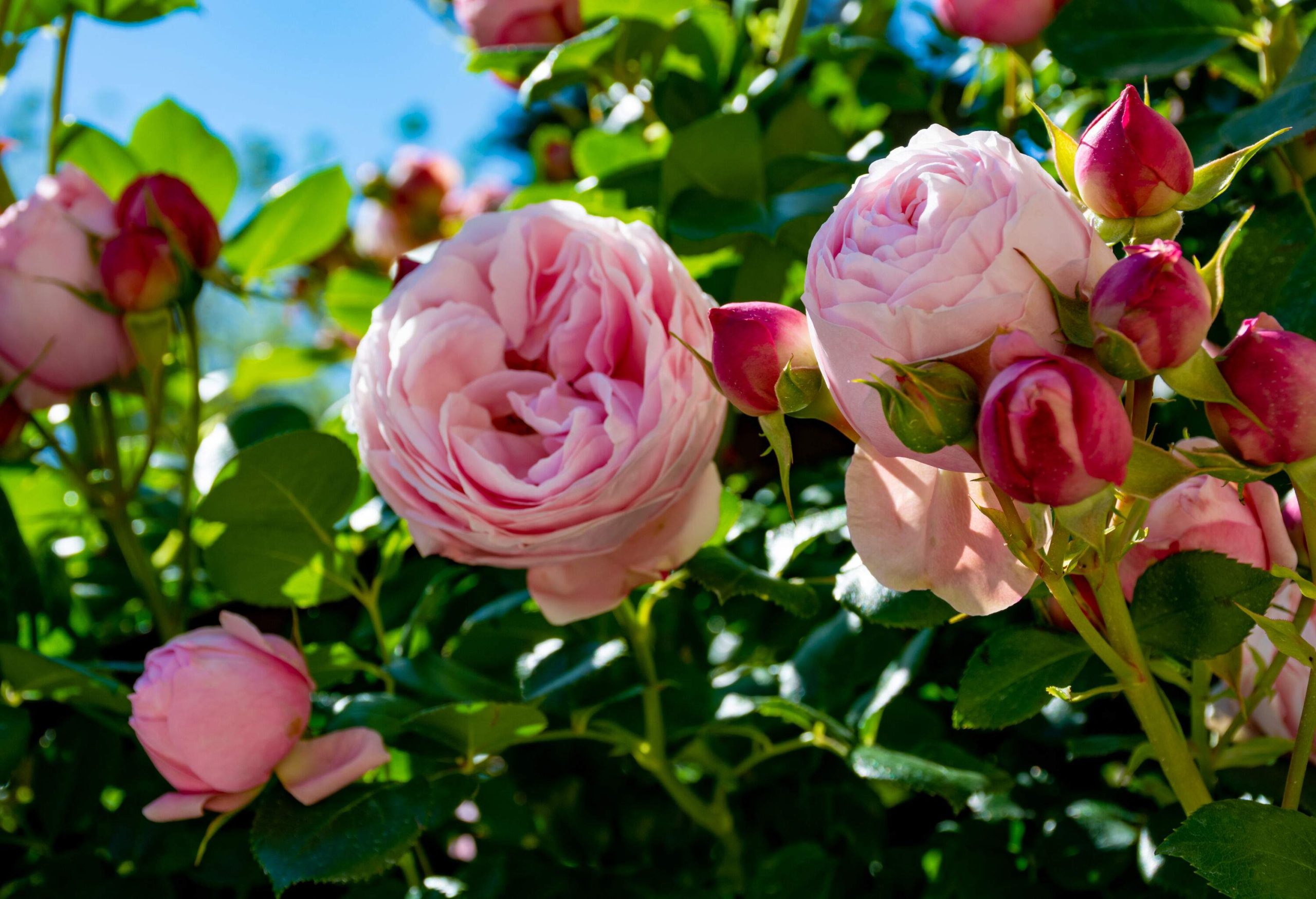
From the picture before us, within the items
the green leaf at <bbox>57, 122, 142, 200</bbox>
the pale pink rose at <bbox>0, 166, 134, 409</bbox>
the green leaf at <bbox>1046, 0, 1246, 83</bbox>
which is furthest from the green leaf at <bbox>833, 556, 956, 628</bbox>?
the green leaf at <bbox>57, 122, 142, 200</bbox>

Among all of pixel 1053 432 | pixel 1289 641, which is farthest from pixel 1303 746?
pixel 1053 432

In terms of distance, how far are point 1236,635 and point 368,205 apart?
114 centimetres

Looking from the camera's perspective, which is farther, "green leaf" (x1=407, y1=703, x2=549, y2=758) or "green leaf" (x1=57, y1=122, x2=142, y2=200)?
"green leaf" (x1=57, y1=122, x2=142, y2=200)

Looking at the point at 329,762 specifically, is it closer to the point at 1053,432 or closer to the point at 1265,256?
the point at 1053,432

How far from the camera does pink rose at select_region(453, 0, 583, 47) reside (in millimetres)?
641

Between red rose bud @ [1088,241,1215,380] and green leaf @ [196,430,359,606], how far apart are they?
321 millimetres

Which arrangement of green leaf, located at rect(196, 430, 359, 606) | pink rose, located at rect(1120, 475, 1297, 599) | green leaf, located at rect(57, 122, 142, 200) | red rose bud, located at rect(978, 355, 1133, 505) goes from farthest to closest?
green leaf, located at rect(57, 122, 142, 200)
green leaf, located at rect(196, 430, 359, 606)
pink rose, located at rect(1120, 475, 1297, 599)
red rose bud, located at rect(978, 355, 1133, 505)

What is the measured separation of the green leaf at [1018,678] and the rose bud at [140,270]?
1.34 feet

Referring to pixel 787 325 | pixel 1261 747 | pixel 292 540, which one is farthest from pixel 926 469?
pixel 292 540

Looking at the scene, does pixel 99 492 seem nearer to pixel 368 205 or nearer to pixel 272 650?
pixel 272 650

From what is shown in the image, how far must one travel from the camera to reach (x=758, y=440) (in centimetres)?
70

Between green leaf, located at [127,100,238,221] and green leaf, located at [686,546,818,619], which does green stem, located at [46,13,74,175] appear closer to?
green leaf, located at [127,100,238,221]

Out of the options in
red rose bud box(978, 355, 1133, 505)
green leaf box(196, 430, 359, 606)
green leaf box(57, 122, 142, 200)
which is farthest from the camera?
green leaf box(57, 122, 142, 200)

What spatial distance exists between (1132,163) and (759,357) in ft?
0.34
